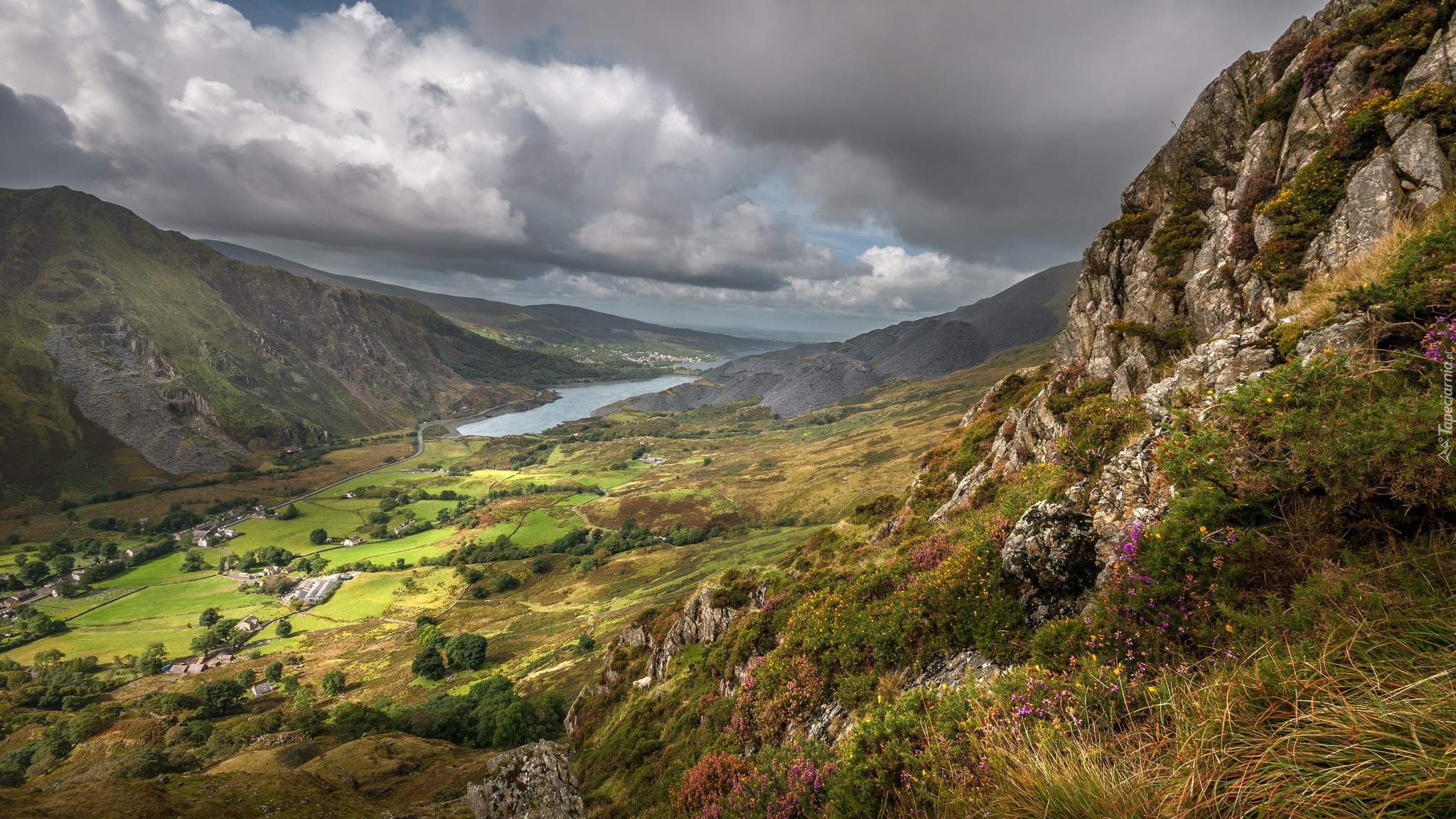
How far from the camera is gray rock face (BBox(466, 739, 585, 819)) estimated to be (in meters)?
20.9

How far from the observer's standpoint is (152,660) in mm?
82125

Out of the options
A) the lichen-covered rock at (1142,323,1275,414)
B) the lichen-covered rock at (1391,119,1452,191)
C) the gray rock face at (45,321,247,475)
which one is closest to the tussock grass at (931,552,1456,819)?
the lichen-covered rock at (1142,323,1275,414)

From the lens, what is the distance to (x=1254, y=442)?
654 centimetres

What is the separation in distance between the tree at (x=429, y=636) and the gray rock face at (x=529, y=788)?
69944 millimetres

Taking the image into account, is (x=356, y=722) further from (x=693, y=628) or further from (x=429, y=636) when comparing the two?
(x=693, y=628)

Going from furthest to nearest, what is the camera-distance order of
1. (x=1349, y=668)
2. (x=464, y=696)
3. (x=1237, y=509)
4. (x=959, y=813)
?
(x=464, y=696) < (x=1237, y=509) < (x=959, y=813) < (x=1349, y=668)

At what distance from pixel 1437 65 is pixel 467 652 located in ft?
329

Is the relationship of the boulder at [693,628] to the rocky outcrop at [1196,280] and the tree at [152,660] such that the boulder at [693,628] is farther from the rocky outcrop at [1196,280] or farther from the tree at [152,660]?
the tree at [152,660]

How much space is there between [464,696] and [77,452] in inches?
8986

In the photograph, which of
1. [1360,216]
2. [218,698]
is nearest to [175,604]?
[218,698]

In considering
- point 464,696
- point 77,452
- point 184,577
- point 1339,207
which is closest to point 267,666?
point 464,696

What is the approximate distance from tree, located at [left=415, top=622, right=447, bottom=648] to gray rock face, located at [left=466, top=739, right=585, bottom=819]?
2754 inches

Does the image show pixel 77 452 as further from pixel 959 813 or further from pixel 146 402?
pixel 959 813

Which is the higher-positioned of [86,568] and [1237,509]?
[1237,509]
